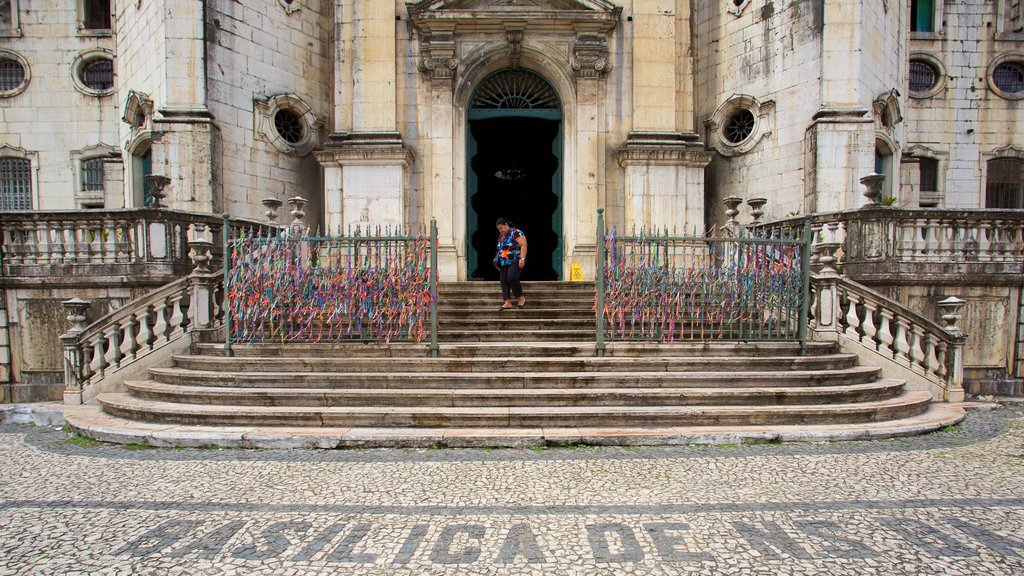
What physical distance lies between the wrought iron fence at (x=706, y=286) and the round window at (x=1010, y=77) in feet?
50.2

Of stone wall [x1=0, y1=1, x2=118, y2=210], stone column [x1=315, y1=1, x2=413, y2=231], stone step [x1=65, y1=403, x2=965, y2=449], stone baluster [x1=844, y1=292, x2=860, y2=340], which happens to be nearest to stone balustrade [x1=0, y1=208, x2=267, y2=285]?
stone step [x1=65, y1=403, x2=965, y2=449]

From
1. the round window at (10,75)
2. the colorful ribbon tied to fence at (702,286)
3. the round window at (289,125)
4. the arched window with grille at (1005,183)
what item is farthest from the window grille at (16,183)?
the arched window with grille at (1005,183)

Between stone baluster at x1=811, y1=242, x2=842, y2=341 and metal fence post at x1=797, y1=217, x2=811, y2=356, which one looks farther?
stone baluster at x1=811, y1=242, x2=842, y2=341

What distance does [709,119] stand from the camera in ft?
44.9

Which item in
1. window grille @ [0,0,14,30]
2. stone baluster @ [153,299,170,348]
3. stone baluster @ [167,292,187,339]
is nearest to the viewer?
stone baluster @ [153,299,170,348]

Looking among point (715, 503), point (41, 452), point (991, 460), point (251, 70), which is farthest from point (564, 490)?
point (251, 70)

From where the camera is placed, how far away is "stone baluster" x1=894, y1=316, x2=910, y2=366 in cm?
815

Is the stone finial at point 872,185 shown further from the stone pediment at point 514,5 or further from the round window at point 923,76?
the round window at point 923,76

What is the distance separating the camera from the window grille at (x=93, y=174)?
16562 mm

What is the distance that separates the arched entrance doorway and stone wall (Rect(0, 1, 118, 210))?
36.9 ft

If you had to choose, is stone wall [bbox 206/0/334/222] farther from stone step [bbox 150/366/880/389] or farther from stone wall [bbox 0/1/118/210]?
stone wall [bbox 0/1/118/210]

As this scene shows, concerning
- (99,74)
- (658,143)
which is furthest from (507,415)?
(99,74)

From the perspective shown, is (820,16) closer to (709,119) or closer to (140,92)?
(709,119)

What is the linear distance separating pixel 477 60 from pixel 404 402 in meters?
8.90
